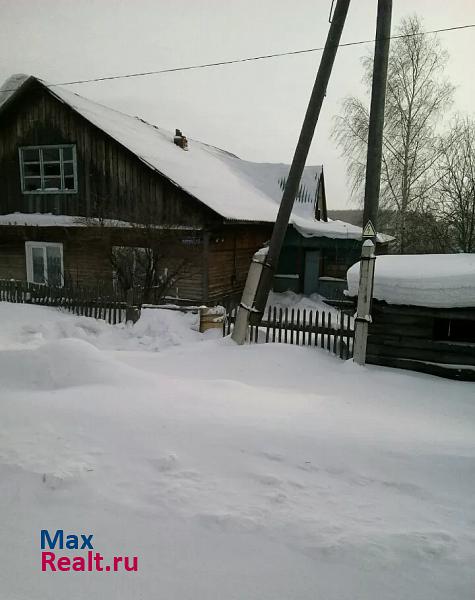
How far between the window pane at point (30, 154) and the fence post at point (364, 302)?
13.2 meters

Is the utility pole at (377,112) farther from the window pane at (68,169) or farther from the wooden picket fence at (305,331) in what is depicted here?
the window pane at (68,169)

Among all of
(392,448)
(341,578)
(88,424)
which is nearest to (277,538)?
(341,578)

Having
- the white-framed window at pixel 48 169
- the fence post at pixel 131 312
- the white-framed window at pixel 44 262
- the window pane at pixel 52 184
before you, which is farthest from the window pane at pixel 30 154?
the fence post at pixel 131 312

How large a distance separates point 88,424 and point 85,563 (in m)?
1.63

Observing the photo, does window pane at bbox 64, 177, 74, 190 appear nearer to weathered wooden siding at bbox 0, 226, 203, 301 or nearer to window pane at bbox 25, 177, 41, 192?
window pane at bbox 25, 177, 41, 192

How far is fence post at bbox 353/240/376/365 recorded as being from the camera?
6.54m

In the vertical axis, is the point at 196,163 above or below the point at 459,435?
above

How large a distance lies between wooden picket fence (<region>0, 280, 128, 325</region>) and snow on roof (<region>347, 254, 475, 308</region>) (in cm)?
606

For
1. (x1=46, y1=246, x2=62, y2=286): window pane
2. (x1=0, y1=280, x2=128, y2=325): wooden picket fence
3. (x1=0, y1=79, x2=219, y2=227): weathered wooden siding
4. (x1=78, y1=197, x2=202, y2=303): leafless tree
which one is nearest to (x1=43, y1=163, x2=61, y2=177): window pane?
(x1=0, y1=79, x2=219, y2=227): weathered wooden siding

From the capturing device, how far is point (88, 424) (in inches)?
145

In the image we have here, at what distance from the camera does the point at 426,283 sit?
6219 millimetres

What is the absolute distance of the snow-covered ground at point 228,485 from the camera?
2055 mm

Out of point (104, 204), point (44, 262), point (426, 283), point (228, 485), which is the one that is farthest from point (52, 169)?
point (228, 485)

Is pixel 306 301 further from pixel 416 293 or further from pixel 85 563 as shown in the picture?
pixel 85 563
